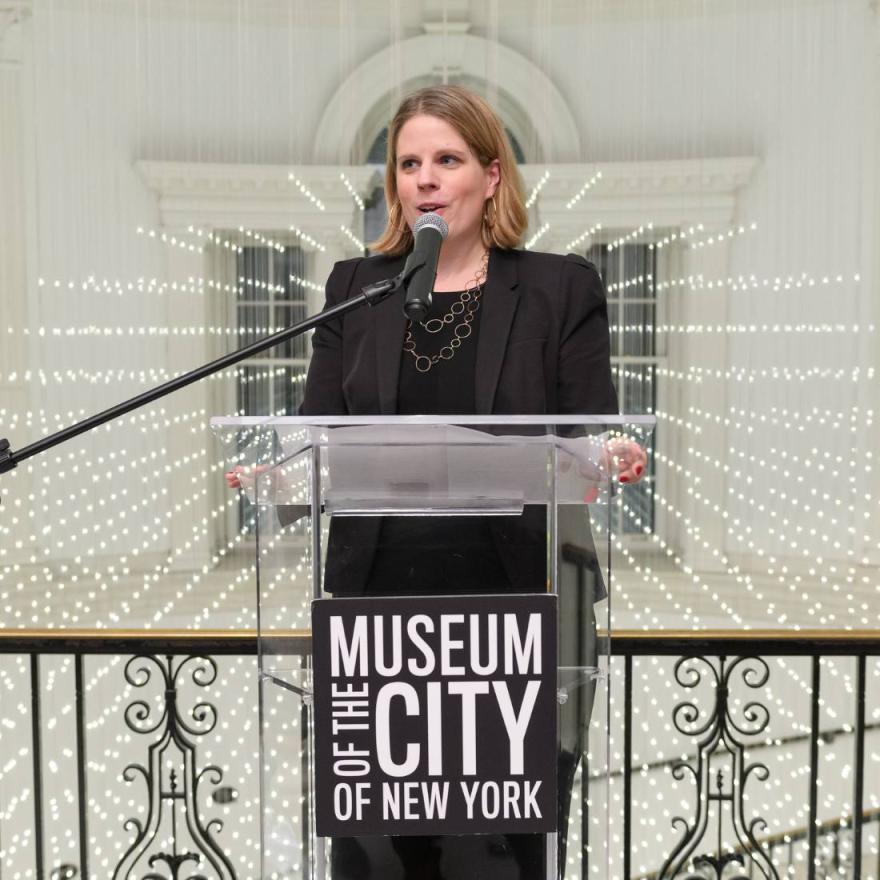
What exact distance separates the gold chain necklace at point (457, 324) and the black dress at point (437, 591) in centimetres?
45

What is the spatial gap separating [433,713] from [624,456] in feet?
1.15

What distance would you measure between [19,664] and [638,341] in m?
4.41

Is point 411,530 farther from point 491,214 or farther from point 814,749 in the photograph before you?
point 814,749

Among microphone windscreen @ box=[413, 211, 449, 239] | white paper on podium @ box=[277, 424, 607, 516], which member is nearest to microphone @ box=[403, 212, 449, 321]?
microphone windscreen @ box=[413, 211, 449, 239]

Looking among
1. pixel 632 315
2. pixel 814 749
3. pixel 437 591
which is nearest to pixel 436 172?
pixel 437 591

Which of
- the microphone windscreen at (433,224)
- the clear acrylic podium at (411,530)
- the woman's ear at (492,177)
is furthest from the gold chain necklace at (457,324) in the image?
Result: the clear acrylic podium at (411,530)

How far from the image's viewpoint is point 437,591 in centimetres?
109

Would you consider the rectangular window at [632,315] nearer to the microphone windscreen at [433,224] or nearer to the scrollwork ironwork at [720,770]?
the scrollwork ironwork at [720,770]

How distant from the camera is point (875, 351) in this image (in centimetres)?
602

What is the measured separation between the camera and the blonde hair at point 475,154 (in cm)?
143

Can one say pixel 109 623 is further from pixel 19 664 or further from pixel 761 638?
pixel 761 638

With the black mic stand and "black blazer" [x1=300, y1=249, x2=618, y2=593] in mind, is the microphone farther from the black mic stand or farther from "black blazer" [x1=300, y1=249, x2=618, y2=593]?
"black blazer" [x1=300, y1=249, x2=618, y2=593]

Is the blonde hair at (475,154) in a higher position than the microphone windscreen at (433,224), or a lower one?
higher

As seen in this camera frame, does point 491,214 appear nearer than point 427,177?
No
